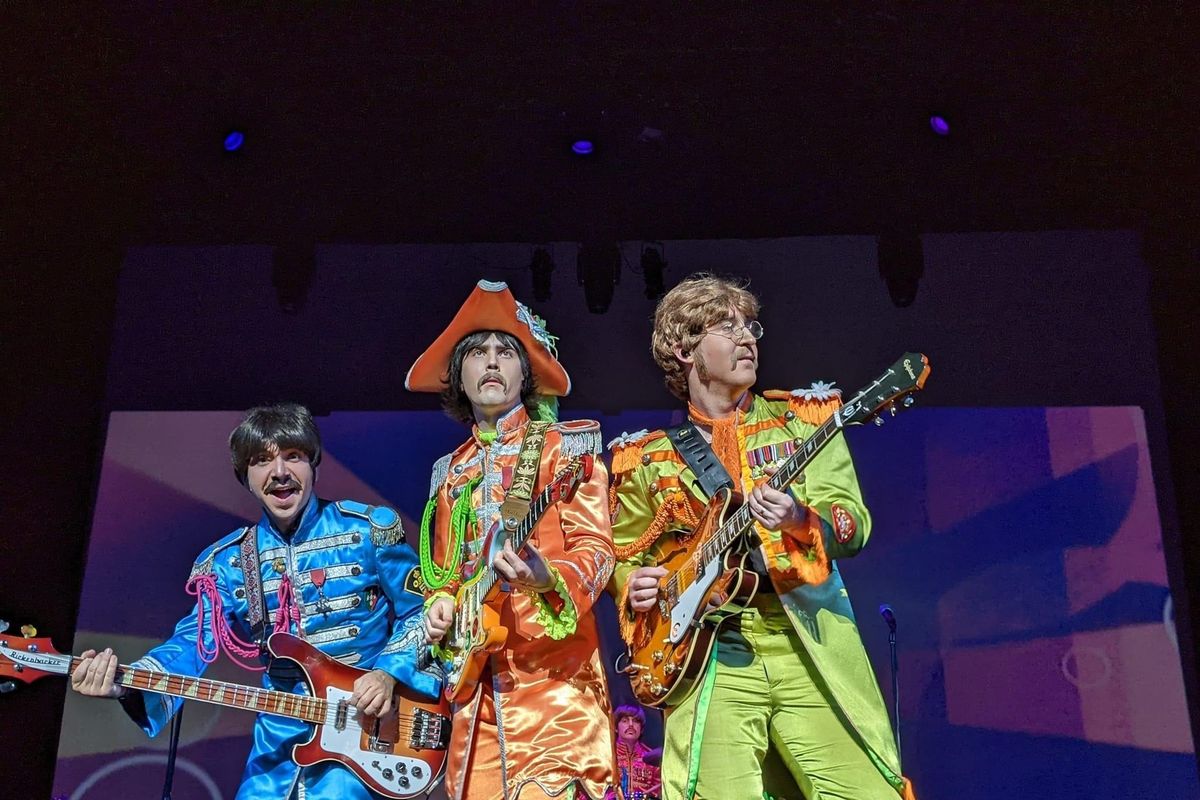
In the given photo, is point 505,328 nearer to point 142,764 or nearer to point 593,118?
point 593,118

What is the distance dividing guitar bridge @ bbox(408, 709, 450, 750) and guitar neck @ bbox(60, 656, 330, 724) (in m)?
0.28

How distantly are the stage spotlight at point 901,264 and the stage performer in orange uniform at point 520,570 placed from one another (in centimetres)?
165

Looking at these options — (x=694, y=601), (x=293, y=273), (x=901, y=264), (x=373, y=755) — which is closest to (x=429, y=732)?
(x=373, y=755)

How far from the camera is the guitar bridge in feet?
12.4

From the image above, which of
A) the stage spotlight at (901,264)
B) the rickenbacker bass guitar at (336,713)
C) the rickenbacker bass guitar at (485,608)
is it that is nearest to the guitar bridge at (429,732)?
the rickenbacker bass guitar at (336,713)

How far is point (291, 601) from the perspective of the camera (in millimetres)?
3963

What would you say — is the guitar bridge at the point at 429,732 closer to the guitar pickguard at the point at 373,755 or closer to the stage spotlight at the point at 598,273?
the guitar pickguard at the point at 373,755

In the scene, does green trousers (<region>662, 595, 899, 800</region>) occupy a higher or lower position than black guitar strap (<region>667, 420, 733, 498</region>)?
lower

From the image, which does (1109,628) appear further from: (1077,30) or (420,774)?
(420,774)

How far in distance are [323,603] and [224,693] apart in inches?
16.3

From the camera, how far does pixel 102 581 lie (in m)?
4.89

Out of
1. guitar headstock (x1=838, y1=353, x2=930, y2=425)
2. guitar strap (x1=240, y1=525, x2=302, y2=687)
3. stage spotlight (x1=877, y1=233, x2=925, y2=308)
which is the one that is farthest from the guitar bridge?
stage spotlight (x1=877, y1=233, x2=925, y2=308)

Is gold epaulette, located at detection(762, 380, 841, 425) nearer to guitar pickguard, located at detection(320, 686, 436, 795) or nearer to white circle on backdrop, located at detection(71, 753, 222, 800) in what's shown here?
guitar pickguard, located at detection(320, 686, 436, 795)

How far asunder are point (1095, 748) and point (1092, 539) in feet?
2.61
